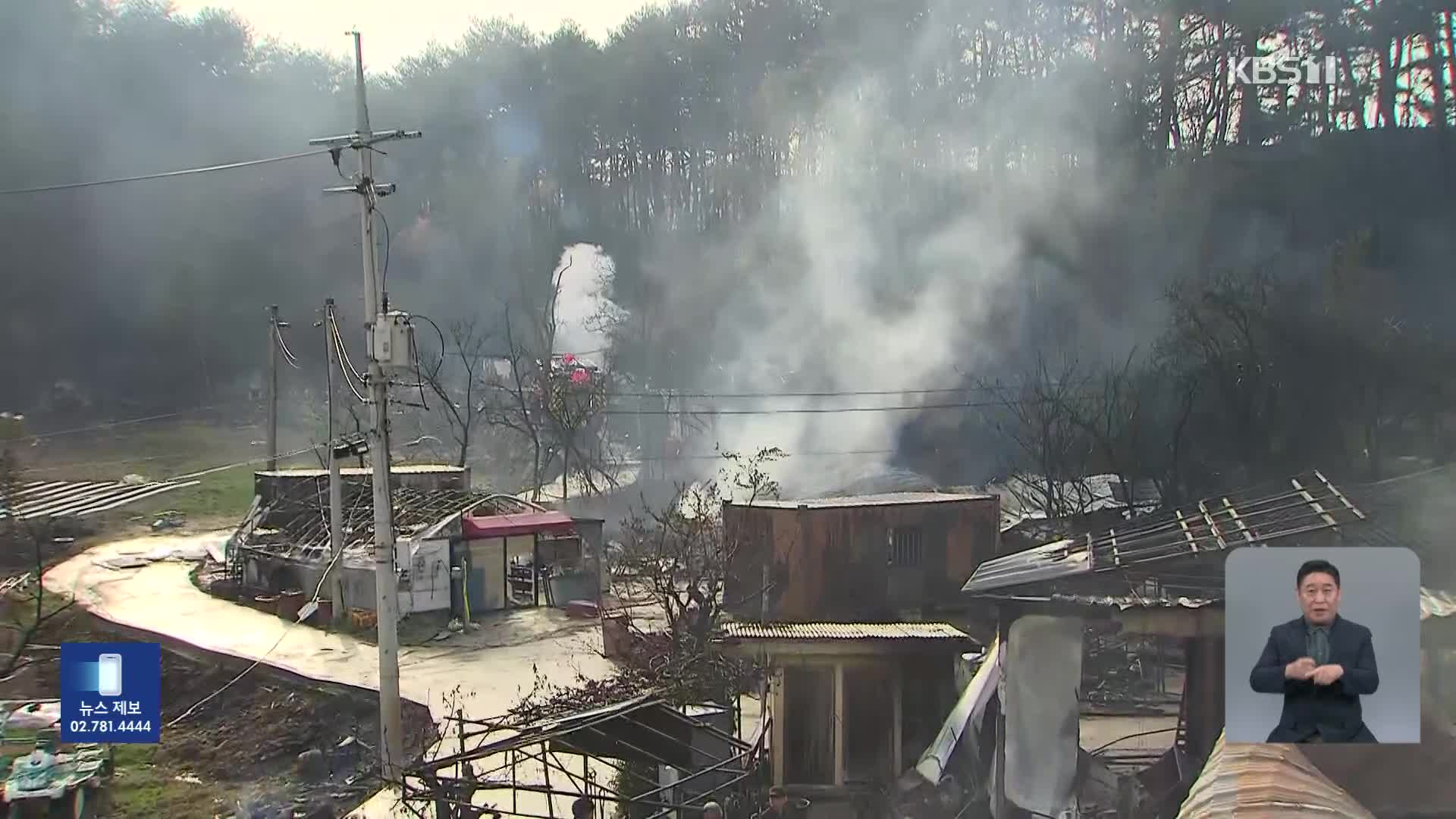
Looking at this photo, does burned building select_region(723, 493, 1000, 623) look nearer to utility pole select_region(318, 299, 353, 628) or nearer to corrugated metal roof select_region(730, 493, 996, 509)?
corrugated metal roof select_region(730, 493, 996, 509)

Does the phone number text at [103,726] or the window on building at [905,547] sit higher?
the window on building at [905,547]

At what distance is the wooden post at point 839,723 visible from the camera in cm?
738

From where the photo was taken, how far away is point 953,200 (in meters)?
19.7

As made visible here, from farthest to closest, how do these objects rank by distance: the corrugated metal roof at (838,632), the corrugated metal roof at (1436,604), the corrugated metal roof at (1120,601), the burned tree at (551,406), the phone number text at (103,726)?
the burned tree at (551,406), the corrugated metal roof at (838,632), the phone number text at (103,726), the corrugated metal roof at (1120,601), the corrugated metal roof at (1436,604)

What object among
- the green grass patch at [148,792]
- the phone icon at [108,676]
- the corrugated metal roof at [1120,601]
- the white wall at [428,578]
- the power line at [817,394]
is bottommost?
the green grass patch at [148,792]

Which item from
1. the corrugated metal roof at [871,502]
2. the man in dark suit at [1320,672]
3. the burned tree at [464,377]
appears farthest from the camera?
the burned tree at [464,377]

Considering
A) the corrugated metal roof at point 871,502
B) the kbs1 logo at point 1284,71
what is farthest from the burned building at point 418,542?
the kbs1 logo at point 1284,71

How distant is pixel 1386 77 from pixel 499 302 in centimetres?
1745

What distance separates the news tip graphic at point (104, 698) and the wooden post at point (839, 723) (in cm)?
489

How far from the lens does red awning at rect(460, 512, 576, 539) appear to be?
12430 millimetres

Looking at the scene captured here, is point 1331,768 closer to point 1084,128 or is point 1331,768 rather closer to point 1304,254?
point 1304,254

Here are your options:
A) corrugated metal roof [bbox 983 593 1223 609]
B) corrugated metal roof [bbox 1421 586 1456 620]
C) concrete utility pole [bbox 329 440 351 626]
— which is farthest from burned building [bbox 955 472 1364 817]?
concrete utility pole [bbox 329 440 351 626]

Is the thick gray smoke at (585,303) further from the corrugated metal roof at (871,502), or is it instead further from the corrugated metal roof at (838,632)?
the corrugated metal roof at (838,632)

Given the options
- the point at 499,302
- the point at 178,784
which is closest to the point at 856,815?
the point at 178,784
